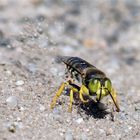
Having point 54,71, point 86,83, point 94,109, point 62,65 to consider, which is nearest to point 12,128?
point 86,83

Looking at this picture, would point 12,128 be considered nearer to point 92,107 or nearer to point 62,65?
point 92,107

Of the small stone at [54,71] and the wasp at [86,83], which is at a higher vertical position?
the small stone at [54,71]

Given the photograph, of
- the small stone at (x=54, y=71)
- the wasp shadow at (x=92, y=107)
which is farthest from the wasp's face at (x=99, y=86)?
the small stone at (x=54, y=71)

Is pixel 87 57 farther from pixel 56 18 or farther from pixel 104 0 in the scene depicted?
pixel 104 0

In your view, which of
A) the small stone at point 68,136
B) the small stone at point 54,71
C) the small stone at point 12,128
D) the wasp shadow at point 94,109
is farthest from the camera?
the small stone at point 54,71

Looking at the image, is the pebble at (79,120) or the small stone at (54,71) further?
the small stone at (54,71)

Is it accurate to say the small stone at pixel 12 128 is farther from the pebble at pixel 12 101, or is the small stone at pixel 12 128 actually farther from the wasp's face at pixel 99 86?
the wasp's face at pixel 99 86
